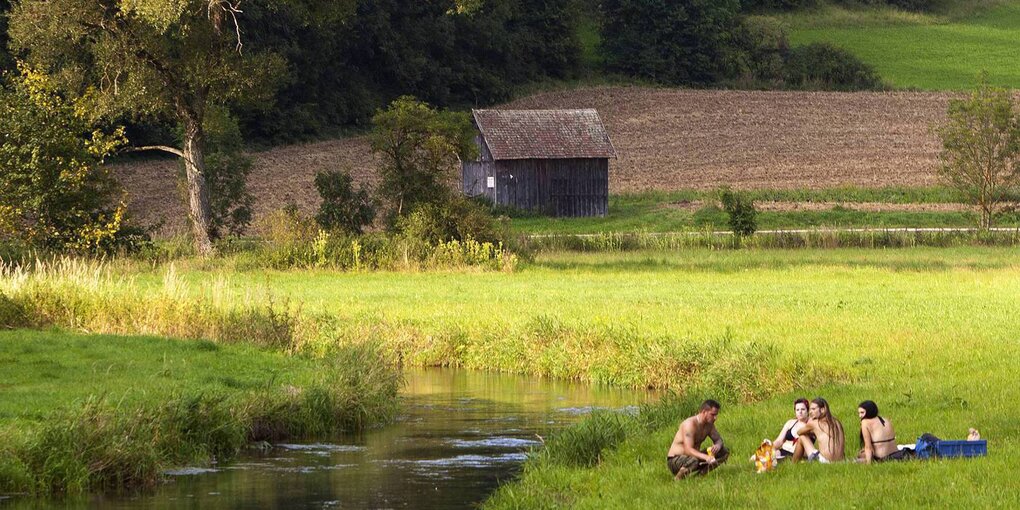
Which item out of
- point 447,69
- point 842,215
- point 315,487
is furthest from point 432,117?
point 447,69

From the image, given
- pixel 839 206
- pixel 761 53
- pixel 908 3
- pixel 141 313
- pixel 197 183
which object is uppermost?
pixel 908 3

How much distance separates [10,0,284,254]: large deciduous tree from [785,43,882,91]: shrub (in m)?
84.7

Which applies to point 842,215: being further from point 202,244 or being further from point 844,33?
point 844,33

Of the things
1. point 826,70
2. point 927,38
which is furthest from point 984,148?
point 927,38

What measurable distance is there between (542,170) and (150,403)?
64.0m

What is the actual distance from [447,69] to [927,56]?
1911 inches

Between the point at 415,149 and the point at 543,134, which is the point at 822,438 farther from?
the point at 543,134

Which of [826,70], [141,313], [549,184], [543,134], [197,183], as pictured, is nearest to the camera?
[141,313]

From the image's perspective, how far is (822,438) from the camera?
1714cm

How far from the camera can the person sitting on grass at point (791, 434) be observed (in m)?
17.3

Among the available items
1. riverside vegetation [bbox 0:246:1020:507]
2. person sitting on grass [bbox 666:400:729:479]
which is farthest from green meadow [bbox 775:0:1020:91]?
person sitting on grass [bbox 666:400:729:479]

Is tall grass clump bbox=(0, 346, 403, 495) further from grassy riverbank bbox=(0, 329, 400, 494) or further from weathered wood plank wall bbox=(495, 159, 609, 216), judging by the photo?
weathered wood plank wall bbox=(495, 159, 609, 216)

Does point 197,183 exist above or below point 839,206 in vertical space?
above

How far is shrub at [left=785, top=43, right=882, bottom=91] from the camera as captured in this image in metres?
131
